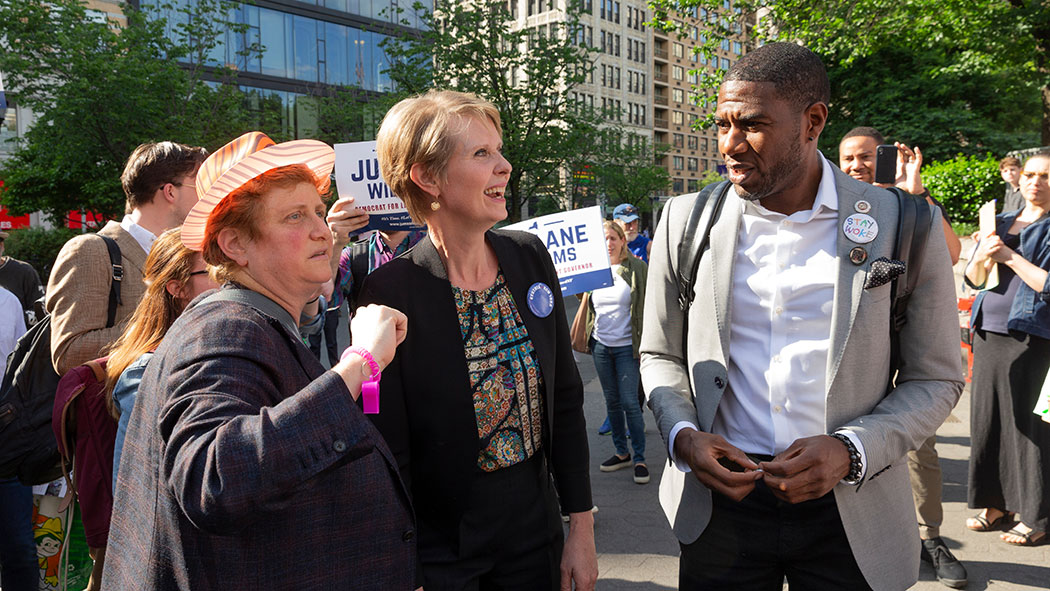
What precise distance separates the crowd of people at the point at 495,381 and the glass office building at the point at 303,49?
31.2 meters

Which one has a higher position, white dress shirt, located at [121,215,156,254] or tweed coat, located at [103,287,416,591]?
white dress shirt, located at [121,215,156,254]

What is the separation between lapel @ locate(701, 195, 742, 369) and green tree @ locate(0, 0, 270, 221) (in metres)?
17.7

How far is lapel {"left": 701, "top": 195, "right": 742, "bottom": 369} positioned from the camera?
2160 mm

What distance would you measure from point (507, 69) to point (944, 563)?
591 inches

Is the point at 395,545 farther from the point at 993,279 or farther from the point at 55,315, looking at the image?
the point at 993,279

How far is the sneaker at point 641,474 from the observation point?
5906mm

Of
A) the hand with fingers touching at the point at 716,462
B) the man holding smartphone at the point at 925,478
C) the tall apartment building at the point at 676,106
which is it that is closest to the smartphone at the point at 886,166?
the man holding smartphone at the point at 925,478

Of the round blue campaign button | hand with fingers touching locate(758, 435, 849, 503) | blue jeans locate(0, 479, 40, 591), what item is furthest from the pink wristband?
blue jeans locate(0, 479, 40, 591)

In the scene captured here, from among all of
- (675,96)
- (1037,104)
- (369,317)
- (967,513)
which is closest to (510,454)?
(369,317)

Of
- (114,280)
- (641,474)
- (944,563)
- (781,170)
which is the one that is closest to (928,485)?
(944,563)

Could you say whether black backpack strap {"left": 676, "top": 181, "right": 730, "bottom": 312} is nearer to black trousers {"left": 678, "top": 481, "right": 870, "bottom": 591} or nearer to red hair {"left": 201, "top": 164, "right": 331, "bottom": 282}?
black trousers {"left": 678, "top": 481, "right": 870, "bottom": 591}

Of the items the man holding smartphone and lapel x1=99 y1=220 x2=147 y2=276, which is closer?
lapel x1=99 y1=220 x2=147 y2=276

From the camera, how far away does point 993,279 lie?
4570 mm

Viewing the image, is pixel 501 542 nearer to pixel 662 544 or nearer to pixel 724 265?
pixel 724 265
